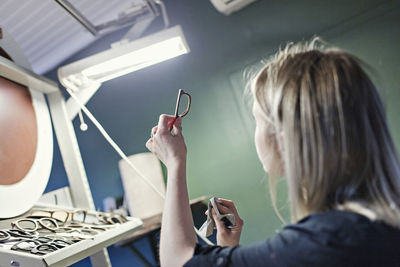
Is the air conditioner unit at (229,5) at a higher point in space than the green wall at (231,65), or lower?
higher

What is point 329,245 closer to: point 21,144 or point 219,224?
point 219,224

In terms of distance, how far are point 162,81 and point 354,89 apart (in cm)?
170

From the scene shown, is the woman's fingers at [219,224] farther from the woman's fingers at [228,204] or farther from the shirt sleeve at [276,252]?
the shirt sleeve at [276,252]

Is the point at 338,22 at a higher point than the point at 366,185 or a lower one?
higher

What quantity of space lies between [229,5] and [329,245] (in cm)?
194

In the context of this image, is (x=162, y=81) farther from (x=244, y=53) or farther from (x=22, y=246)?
(x=22, y=246)

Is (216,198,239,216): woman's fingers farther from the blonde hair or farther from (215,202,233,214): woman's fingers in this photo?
the blonde hair

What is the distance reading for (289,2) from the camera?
2287mm

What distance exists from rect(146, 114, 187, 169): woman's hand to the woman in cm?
14

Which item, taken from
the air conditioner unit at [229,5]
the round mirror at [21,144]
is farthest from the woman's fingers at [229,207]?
the air conditioner unit at [229,5]

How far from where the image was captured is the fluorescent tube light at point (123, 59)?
1168mm

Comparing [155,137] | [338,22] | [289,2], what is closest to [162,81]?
[289,2]

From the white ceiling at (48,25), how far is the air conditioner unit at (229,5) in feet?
1.69

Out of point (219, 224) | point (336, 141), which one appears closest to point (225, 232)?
point (219, 224)
